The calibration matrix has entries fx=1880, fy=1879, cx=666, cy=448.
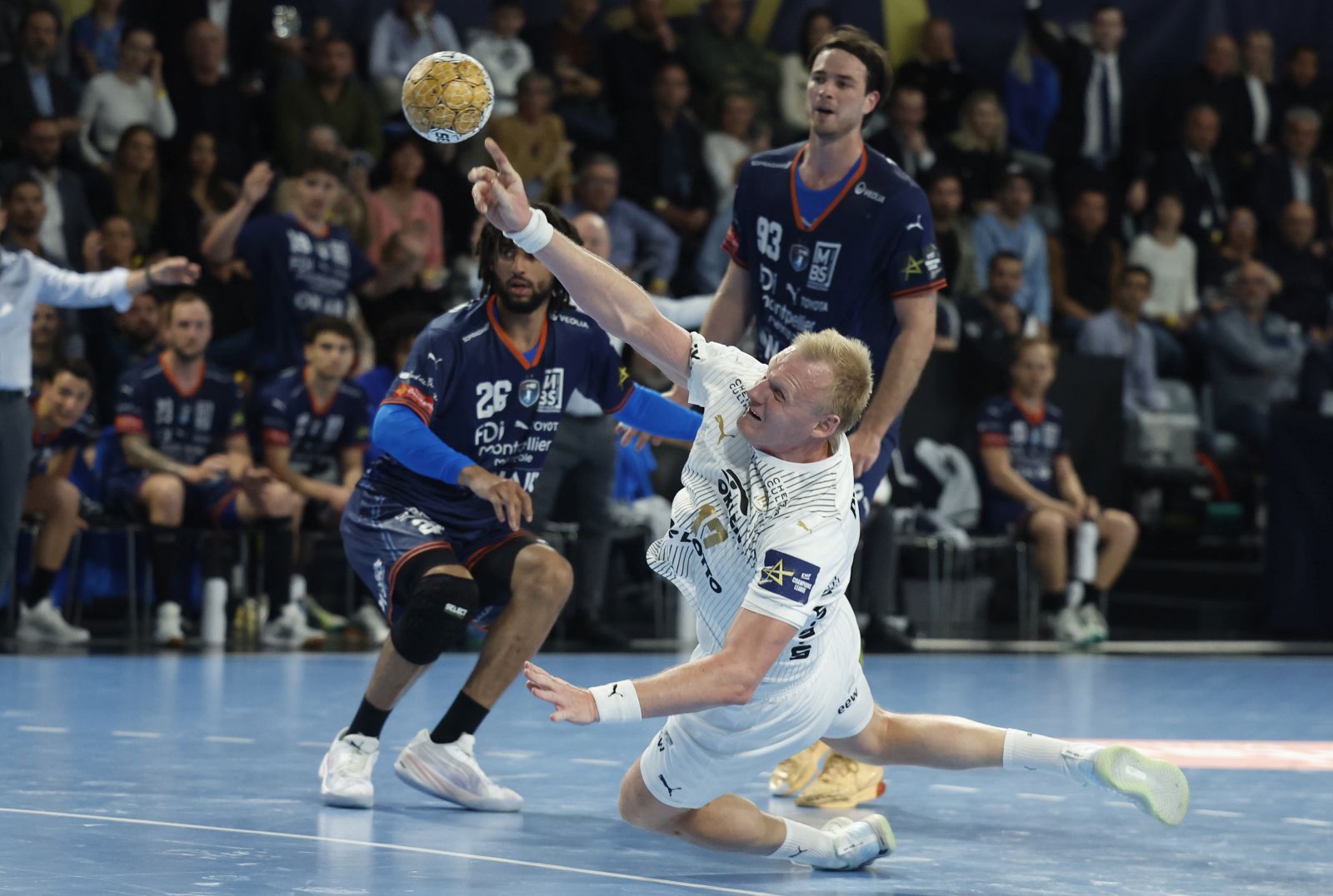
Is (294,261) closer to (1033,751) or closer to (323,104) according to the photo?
(323,104)

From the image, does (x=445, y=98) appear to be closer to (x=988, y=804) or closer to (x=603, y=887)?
(x=603, y=887)

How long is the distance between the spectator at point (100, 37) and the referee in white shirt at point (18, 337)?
3742mm

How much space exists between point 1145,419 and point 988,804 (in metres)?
7.64

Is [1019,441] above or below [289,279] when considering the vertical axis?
below

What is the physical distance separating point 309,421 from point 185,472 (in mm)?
747

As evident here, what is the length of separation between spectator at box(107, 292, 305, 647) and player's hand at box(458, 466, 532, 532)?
4988mm

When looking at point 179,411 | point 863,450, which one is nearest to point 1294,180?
point 179,411

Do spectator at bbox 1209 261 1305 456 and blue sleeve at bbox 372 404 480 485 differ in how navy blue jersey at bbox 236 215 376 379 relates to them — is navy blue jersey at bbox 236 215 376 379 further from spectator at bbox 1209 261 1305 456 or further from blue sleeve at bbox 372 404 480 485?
spectator at bbox 1209 261 1305 456

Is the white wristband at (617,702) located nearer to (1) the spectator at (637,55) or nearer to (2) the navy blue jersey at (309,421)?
(2) the navy blue jersey at (309,421)

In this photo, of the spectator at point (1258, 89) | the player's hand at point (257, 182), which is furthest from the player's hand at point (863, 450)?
the spectator at point (1258, 89)

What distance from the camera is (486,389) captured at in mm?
5938

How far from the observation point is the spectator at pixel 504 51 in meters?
13.4

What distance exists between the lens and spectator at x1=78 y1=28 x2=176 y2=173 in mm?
11945

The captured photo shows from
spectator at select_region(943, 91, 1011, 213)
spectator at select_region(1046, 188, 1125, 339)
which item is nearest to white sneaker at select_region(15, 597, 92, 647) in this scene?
spectator at select_region(943, 91, 1011, 213)
